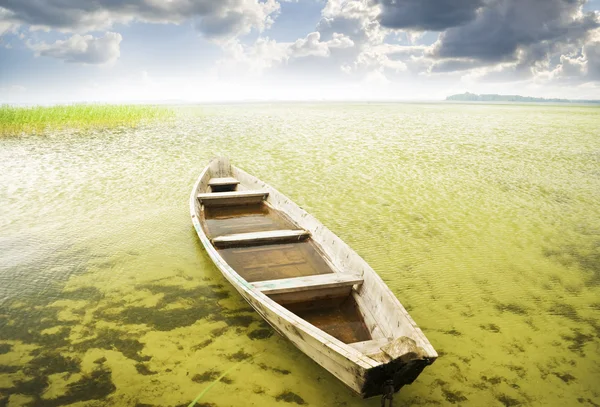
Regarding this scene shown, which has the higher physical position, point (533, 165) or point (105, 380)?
point (533, 165)

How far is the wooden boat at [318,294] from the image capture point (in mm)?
2920

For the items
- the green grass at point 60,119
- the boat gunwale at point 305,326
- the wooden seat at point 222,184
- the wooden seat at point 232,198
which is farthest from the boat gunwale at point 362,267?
the green grass at point 60,119

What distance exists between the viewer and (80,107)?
26.7 m

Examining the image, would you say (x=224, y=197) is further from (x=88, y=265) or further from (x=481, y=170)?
(x=481, y=170)

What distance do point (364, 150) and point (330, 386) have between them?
13988 mm

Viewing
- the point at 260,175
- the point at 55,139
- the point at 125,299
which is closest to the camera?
the point at 125,299

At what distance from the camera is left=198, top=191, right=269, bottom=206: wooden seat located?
7.91 m

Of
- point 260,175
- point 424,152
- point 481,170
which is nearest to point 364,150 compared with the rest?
point 424,152

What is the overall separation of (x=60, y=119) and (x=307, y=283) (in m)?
25.5

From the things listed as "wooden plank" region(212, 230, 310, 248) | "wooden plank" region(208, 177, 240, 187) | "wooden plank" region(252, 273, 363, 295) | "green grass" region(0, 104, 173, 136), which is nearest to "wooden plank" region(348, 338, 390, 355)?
"wooden plank" region(252, 273, 363, 295)

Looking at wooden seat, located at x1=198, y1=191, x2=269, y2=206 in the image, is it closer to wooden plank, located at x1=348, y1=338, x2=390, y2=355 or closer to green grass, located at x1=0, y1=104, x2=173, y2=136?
wooden plank, located at x1=348, y1=338, x2=390, y2=355

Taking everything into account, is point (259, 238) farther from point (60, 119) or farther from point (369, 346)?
point (60, 119)

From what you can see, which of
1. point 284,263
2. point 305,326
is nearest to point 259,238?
point 284,263

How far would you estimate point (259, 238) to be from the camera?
230 inches
